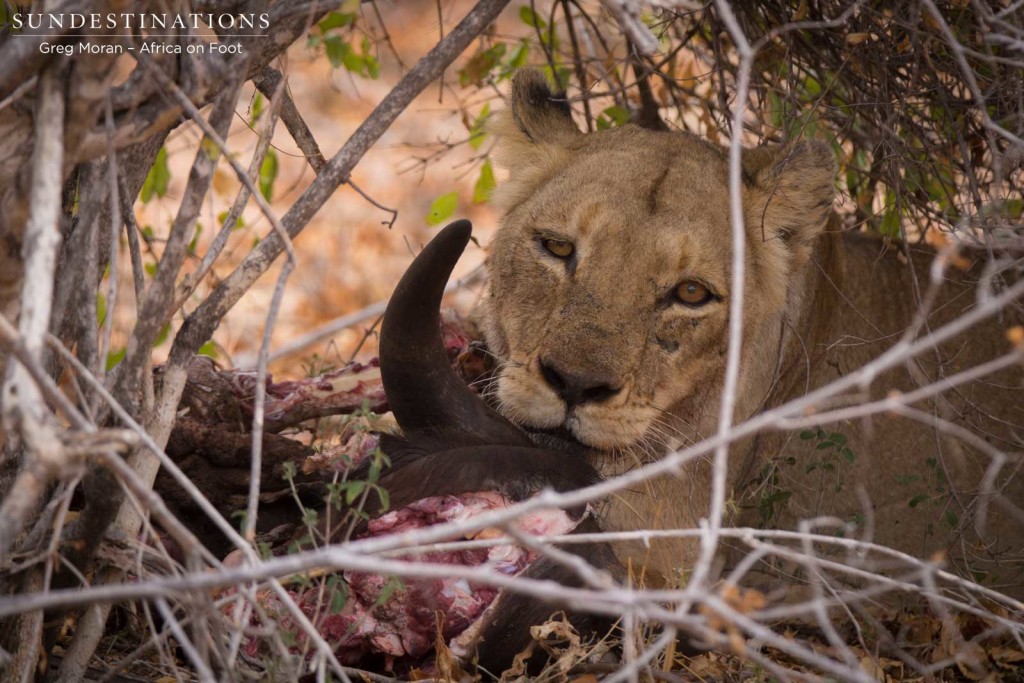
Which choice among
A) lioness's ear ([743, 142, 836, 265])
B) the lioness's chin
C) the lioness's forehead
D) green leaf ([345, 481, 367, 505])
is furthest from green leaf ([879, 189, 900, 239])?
green leaf ([345, 481, 367, 505])

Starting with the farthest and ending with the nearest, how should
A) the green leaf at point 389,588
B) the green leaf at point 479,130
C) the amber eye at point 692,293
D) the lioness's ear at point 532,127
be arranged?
the green leaf at point 479,130, the lioness's ear at point 532,127, the amber eye at point 692,293, the green leaf at point 389,588

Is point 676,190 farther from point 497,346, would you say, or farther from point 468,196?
point 468,196

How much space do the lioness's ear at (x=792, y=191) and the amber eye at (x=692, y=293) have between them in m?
0.35

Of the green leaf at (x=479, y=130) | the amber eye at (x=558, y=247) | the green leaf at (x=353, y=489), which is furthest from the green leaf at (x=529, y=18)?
the green leaf at (x=353, y=489)

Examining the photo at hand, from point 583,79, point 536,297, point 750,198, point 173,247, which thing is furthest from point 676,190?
point 173,247

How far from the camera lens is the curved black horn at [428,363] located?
8.77 feet

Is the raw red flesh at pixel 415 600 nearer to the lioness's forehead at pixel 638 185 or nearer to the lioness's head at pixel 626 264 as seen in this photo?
the lioness's head at pixel 626 264

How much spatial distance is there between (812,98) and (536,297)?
1488 mm

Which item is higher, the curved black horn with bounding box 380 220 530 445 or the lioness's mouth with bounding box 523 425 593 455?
the curved black horn with bounding box 380 220 530 445

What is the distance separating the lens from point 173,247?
217cm

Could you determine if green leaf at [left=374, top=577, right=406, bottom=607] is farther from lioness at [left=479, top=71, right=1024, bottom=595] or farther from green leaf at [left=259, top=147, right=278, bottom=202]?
green leaf at [left=259, top=147, right=278, bottom=202]

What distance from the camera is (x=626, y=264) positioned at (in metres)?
3.14

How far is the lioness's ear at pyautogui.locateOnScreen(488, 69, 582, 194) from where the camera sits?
3752 mm

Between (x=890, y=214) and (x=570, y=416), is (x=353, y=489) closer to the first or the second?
(x=570, y=416)
